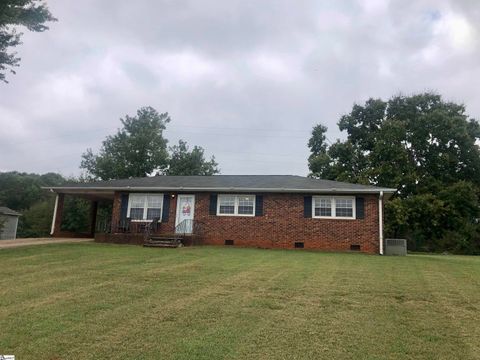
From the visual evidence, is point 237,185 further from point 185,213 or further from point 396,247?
point 396,247

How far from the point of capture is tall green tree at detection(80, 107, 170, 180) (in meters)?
Result: 37.8

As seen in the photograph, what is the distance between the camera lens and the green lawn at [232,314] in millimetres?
4238

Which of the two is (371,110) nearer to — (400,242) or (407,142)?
(407,142)

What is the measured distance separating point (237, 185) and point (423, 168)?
18836 mm

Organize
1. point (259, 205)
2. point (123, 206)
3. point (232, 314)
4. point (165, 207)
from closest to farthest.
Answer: point (232, 314), point (259, 205), point (165, 207), point (123, 206)

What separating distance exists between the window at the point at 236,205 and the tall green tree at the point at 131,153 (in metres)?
21.1

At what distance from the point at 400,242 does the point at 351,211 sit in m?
2.48

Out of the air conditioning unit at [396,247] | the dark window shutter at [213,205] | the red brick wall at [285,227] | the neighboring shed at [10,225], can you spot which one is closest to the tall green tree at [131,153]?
the neighboring shed at [10,225]

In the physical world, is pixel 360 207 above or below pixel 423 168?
below

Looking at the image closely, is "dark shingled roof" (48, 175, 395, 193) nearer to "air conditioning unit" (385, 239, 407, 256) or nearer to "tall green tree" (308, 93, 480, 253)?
"air conditioning unit" (385, 239, 407, 256)

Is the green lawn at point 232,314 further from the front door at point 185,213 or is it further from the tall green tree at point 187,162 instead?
the tall green tree at point 187,162

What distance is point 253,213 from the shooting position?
18359 mm

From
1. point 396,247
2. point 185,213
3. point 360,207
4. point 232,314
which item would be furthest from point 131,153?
point 232,314

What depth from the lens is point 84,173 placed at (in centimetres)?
3953
